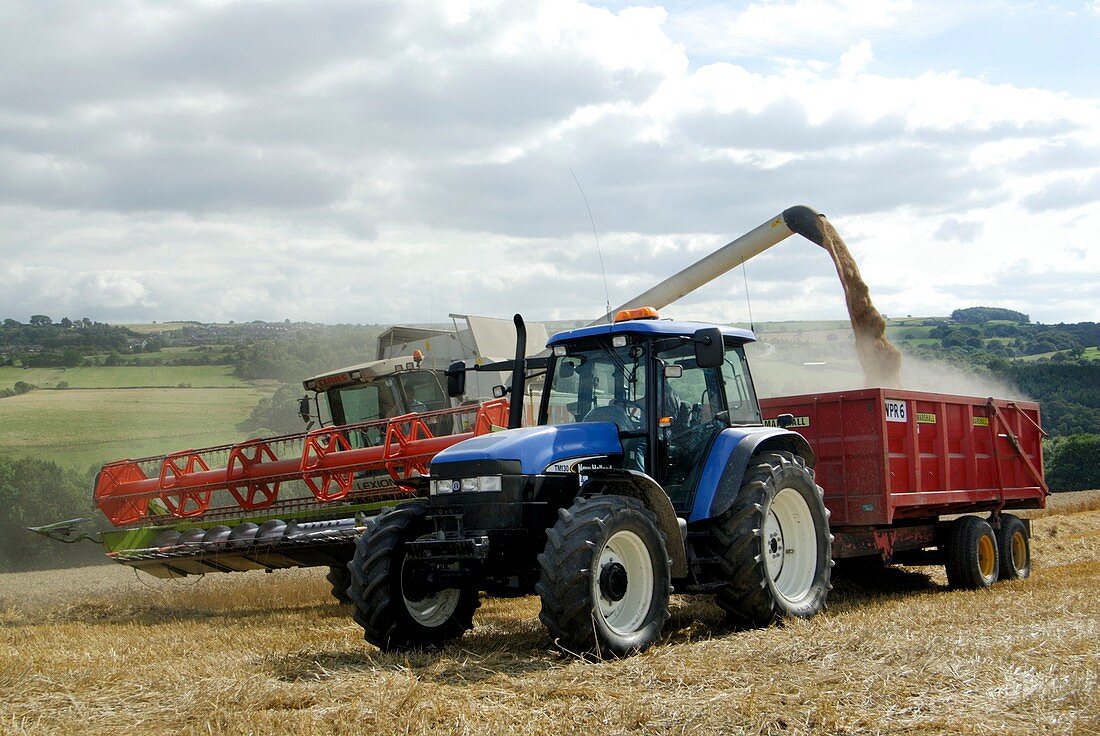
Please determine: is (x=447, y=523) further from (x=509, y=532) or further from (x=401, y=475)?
(x=401, y=475)

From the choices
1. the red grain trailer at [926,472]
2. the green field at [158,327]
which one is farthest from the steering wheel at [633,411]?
the green field at [158,327]

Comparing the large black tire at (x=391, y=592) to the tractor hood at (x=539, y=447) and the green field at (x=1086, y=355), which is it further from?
the green field at (x=1086, y=355)

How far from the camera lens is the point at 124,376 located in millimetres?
45656

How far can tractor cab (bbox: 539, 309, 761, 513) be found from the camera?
7355mm

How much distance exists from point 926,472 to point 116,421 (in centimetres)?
3322

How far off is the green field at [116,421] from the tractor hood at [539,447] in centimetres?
2495

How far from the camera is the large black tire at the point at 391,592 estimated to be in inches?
268

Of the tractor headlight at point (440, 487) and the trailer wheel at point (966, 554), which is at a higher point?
the tractor headlight at point (440, 487)

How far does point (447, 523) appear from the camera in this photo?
22.3 ft

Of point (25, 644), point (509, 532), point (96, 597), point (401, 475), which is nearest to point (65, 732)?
point (509, 532)

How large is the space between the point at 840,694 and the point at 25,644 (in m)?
6.60

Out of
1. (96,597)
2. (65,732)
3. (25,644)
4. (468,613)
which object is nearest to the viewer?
(65,732)

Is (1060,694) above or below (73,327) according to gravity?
below

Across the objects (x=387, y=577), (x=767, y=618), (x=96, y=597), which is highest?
(x=387, y=577)
